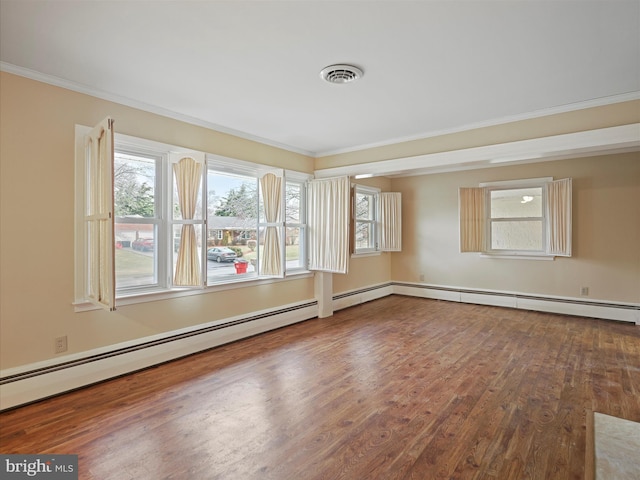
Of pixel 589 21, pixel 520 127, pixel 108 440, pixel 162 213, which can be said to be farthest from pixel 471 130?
pixel 108 440

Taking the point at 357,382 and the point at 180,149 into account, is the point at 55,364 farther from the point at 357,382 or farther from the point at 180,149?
the point at 357,382

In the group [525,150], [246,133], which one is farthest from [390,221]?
[246,133]

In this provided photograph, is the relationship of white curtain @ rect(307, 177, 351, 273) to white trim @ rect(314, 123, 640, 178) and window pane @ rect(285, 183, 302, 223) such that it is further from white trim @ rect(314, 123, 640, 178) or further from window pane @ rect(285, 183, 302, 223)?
white trim @ rect(314, 123, 640, 178)

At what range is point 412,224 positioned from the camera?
23.9 ft

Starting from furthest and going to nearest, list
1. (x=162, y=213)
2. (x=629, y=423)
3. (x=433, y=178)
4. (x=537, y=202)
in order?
(x=433, y=178) < (x=537, y=202) < (x=162, y=213) < (x=629, y=423)

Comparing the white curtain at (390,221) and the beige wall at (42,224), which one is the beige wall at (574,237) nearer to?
the white curtain at (390,221)

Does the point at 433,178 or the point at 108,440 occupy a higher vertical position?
the point at 433,178

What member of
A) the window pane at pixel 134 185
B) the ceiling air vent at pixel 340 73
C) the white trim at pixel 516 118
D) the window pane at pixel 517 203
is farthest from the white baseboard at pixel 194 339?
the ceiling air vent at pixel 340 73

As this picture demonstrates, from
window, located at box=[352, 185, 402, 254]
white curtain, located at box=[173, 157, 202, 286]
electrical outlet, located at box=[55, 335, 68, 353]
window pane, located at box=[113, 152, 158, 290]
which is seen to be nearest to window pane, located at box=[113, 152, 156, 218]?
window pane, located at box=[113, 152, 158, 290]

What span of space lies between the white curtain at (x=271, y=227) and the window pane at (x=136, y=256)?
146 centimetres

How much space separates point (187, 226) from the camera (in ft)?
12.2

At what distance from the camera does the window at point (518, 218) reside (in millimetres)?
5523

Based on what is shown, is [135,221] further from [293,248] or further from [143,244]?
[293,248]

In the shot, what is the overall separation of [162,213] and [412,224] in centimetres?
514
